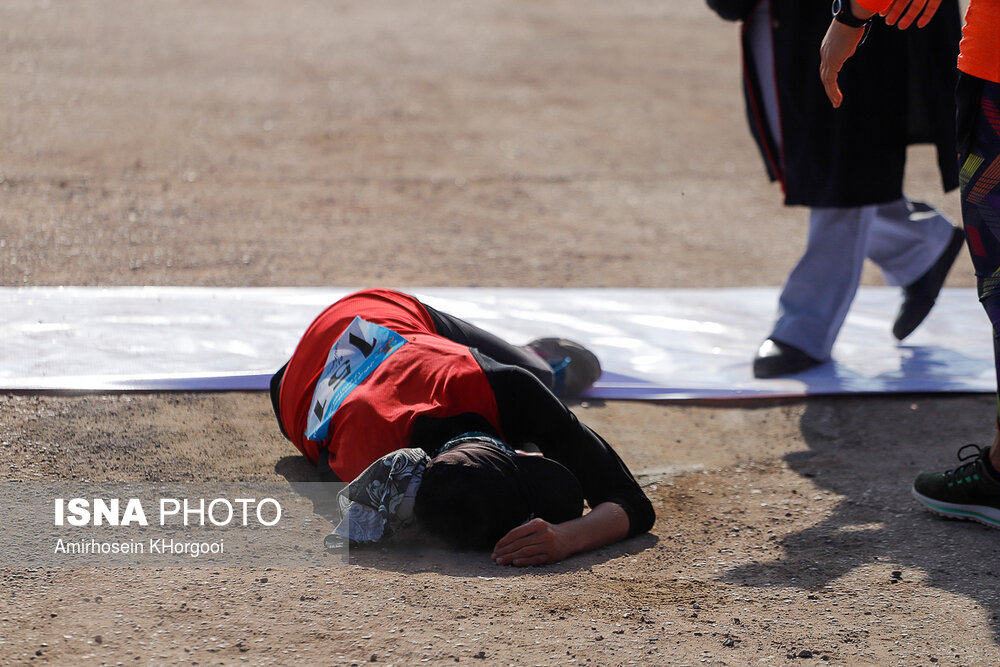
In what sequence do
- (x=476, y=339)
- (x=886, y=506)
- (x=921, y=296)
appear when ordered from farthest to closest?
(x=921, y=296), (x=476, y=339), (x=886, y=506)

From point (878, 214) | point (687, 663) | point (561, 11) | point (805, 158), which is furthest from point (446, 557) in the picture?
point (561, 11)

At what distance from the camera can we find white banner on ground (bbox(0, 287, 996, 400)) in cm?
327

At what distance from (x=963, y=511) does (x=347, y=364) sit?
4.59 feet

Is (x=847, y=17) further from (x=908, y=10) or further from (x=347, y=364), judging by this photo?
(x=347, y=364)

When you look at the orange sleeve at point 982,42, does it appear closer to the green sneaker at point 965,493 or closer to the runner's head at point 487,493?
the green sneaker at point 965,493

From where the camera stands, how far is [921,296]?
3633mm

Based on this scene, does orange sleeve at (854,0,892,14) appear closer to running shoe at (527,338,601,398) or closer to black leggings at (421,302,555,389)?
black leggings at (421,302,555,389)

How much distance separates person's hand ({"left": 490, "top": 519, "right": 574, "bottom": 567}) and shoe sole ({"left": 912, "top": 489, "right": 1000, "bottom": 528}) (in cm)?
91

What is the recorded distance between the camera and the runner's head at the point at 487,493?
2.13 m

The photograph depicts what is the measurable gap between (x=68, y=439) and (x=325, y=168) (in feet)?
8.74

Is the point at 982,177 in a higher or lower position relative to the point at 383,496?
higher

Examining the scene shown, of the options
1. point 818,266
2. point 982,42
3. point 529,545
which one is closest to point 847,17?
point 982,42

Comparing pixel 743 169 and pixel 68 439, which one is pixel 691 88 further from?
pixel 68 439


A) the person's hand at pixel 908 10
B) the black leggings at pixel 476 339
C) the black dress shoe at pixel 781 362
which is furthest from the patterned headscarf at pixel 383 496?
the black dress shoe at pixel 781 362
